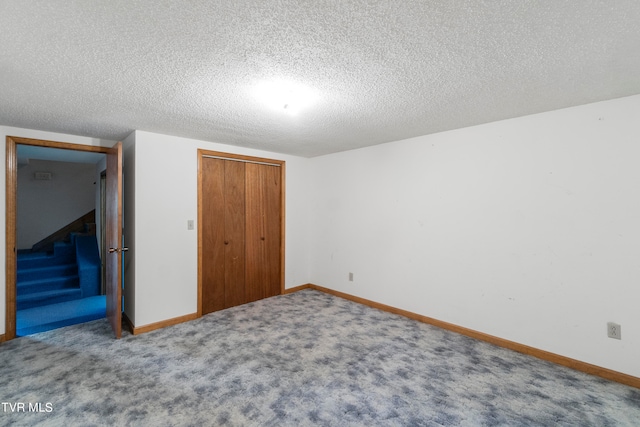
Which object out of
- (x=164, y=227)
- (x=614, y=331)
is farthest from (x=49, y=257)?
(x=614, y=331)

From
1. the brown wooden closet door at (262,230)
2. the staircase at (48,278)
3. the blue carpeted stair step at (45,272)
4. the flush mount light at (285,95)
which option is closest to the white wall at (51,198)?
the staircase at (48,278)

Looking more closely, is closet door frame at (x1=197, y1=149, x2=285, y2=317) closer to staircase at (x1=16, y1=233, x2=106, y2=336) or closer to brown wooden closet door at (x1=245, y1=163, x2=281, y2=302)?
brown wooden closet door at (x1=245, y1=163, x2=281, y2=302)

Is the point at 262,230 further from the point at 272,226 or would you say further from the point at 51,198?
the point at 51,198

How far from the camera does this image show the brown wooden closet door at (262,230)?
13.0 feet

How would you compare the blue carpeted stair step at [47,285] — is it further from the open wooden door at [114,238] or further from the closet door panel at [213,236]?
the closet door panel at [213,236]

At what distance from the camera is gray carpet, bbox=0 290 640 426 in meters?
1.77

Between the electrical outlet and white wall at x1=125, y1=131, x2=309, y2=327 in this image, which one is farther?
white wall at x1=125, y1=131, x2=309, y2=327

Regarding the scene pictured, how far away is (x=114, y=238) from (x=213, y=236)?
1.04m

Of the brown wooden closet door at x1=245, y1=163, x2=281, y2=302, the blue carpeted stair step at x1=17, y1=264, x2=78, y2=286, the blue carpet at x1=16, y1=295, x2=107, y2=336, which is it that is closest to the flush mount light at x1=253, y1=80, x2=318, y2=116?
the brown wooden closet door at x1=245, y1=163, x2=281, y2=302

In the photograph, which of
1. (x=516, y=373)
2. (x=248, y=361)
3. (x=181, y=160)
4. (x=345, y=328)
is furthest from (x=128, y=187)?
(x=516, y=373)

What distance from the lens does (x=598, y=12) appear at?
118 centimetres

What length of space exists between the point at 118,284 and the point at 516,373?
3.71 meters

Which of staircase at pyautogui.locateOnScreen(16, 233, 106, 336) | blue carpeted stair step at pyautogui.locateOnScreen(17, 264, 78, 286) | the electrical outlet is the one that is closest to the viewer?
the electrical outlet

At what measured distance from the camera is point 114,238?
2.89 meters
